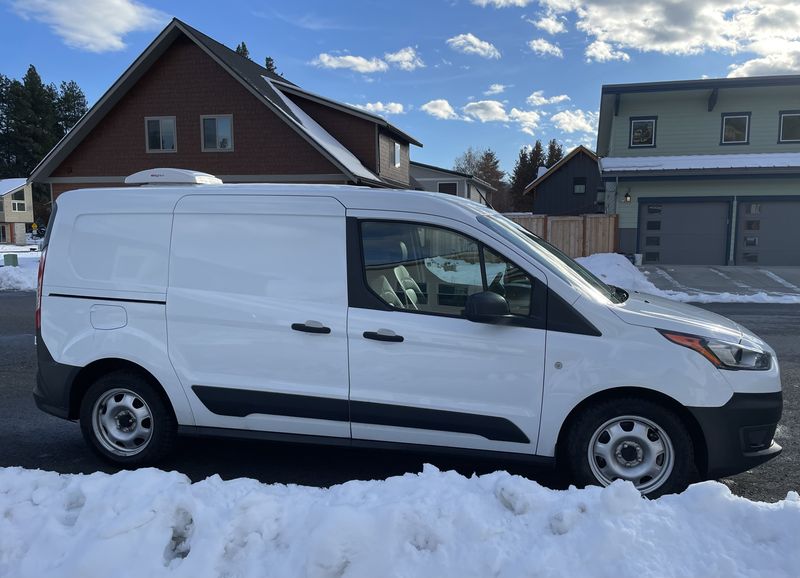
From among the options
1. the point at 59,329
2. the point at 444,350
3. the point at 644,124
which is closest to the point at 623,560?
the point at 444,350

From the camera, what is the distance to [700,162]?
2089 centimetres

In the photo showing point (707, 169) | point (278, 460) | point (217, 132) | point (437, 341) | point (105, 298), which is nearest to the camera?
point (437, 341)

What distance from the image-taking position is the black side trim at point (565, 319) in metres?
3.42

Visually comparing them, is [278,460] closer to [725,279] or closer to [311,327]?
[311,327]

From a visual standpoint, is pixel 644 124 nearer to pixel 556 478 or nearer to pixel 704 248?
pixel 704 248

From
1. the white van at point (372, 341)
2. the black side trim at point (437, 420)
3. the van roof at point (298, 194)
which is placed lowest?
the black side trim at point (437, 420)

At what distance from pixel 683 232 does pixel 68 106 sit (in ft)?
247

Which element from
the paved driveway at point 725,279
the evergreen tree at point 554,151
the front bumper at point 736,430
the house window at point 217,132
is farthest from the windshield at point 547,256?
the evergreen tree at point 554,151

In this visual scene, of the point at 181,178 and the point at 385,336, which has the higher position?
the point at 181,178

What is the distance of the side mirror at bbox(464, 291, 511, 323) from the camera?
340cm

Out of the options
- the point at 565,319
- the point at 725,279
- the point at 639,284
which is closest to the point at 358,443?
the point at 565,319

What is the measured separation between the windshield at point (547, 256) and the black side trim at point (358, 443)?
44.2 inches

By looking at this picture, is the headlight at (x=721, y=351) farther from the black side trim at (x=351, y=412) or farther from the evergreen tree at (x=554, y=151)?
the evergreen tree at (x=554, y=151)

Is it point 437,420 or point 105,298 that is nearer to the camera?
point 437,420
